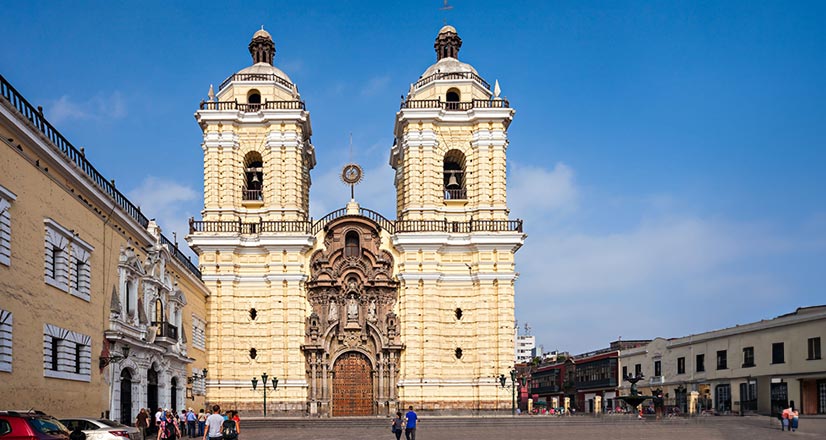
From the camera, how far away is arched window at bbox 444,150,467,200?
164 feet

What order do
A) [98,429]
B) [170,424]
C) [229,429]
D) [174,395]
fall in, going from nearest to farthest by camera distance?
[98,429], [229,429], [170,424], [174,395]

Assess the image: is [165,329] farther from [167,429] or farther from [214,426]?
[214,426]

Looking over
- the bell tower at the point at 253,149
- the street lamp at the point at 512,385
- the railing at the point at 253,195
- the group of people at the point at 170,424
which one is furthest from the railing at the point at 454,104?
the group of people at the point at 170,424

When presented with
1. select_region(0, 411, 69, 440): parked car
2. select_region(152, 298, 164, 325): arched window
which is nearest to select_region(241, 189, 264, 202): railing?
select_region(152, 298, 164, 325): arched window

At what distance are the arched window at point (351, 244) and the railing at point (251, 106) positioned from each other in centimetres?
739

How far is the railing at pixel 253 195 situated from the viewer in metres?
49.7

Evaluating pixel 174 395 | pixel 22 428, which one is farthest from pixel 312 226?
pixel 22 428

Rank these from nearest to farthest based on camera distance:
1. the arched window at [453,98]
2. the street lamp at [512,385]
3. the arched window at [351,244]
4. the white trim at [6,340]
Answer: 1. the white trim at [6,340]
2. the street lamp at [512,385]
3. the arched window at [351,244]
4. the arched window at [453,98]

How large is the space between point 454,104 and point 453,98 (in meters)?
1.13

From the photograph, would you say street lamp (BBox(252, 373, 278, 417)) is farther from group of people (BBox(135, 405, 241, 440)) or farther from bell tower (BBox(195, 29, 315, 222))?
bell tower (BBox(195, 29, 315, 222))

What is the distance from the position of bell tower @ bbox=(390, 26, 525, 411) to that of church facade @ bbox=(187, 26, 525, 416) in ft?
0.20

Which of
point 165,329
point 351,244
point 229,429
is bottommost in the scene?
point 229,429

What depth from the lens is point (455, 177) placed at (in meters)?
50.5

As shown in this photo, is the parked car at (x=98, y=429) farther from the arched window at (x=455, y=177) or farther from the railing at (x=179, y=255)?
the arched window at (x=455, y=177)
